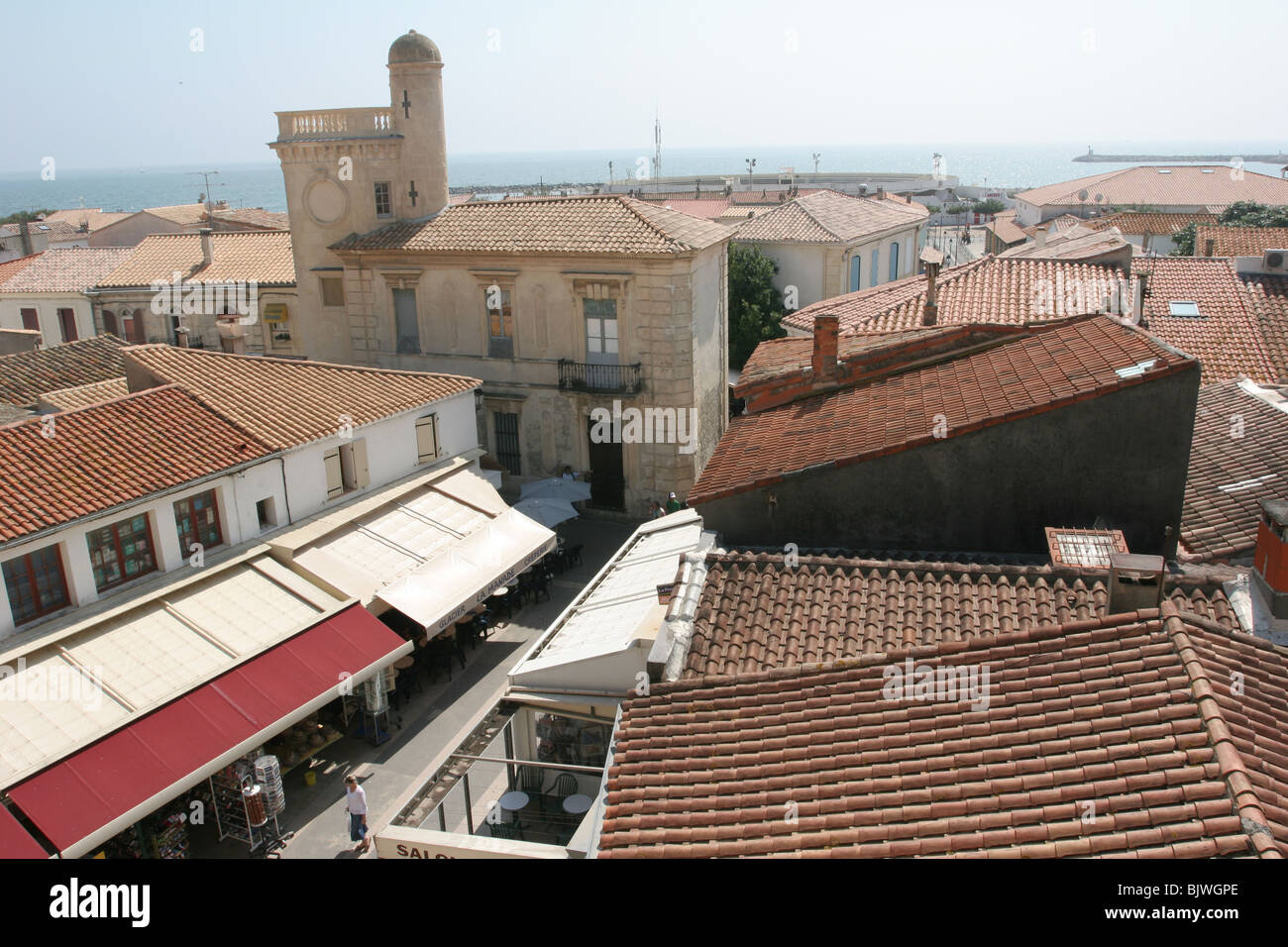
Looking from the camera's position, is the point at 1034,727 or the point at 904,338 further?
the point at 904,338

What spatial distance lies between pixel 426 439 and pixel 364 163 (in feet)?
39.6

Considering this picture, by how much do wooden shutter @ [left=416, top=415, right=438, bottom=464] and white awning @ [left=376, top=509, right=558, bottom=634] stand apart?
7.45 feet

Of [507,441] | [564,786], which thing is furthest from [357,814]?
[507,441]

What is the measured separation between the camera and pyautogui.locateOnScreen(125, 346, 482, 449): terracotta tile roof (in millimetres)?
18703

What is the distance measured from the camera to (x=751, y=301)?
39969 millimetres

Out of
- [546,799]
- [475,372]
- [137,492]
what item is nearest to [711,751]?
[546,799]

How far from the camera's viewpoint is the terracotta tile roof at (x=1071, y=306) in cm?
2123

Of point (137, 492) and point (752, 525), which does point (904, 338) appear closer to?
point (752, 525)

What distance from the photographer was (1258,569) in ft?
34.0

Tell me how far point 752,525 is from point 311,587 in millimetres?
8428

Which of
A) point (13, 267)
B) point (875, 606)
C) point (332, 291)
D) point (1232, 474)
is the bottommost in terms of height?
point (875, 606)
